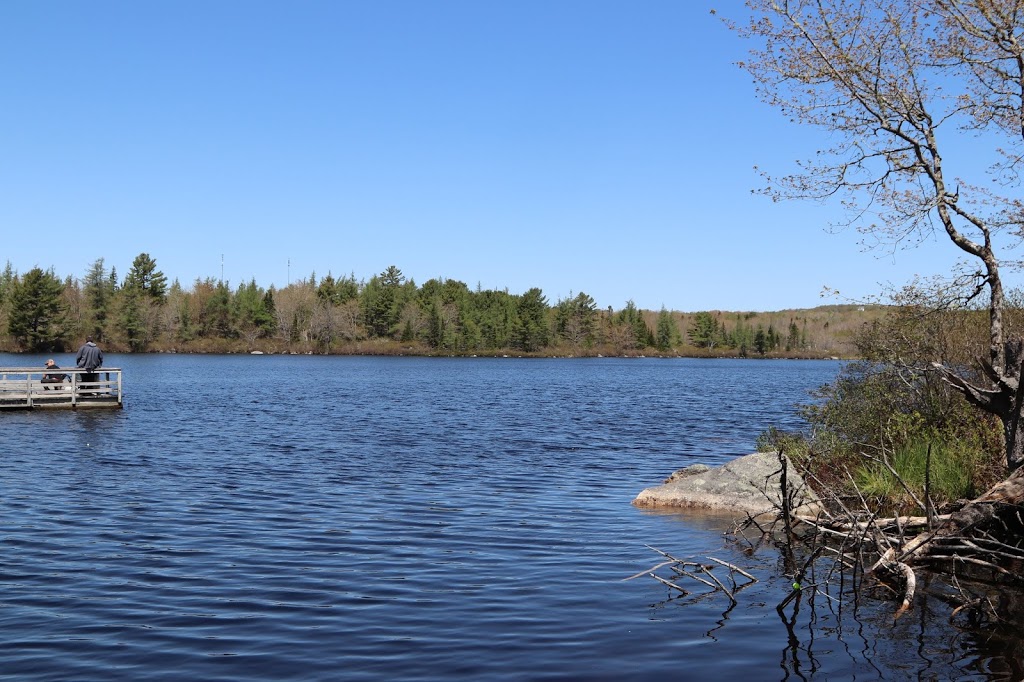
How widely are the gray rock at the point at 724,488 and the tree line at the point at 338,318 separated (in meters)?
127

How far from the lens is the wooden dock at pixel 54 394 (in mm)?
39250

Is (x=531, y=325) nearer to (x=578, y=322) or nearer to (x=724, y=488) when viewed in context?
(x=578, y=322)

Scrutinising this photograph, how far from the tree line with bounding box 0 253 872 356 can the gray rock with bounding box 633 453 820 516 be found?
12716 centimetres

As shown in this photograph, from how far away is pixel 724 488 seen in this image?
1781 cm

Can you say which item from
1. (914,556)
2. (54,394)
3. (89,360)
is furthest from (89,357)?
(914,556)

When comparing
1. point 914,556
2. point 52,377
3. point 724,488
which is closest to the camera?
point 914,556

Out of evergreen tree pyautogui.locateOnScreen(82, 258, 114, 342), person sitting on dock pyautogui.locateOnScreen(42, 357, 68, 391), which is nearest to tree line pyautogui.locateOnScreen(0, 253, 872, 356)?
evergreen tree pyautogui.locateOnScreen(82, 258, 114, 342)

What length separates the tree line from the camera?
5674 inches

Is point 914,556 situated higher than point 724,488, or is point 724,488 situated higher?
point 914,556

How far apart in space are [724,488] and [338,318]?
152553mm

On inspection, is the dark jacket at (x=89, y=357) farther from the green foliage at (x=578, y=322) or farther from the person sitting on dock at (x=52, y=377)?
the green foliage at (x=578, y=322)

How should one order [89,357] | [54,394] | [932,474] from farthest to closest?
[89,357]
[54,394]
[932,474]

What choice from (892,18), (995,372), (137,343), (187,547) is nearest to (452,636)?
(187,547)

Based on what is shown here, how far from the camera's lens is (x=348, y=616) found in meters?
10.7
